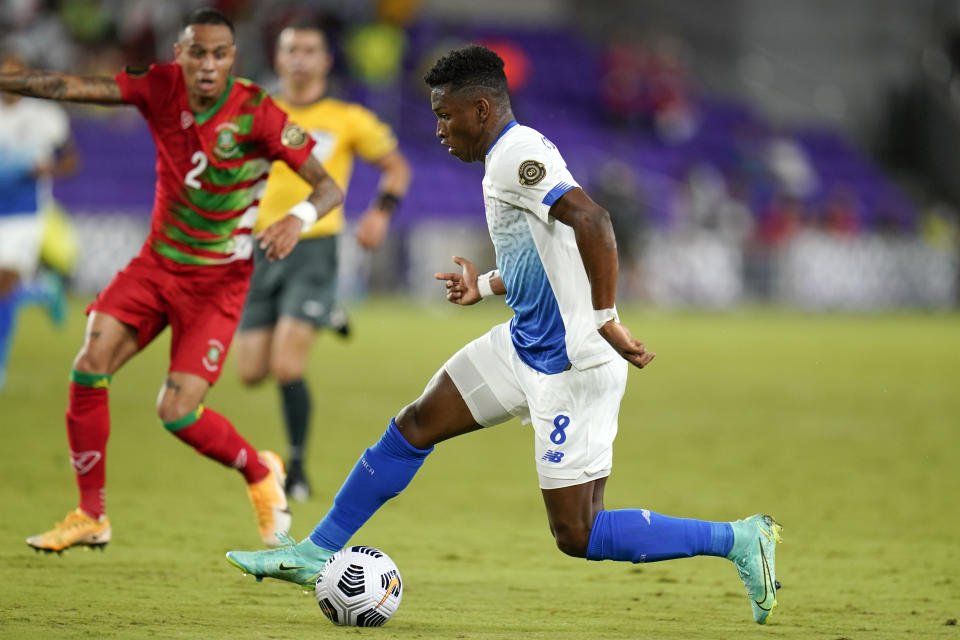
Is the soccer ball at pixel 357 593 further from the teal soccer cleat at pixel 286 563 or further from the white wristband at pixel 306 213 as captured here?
the white wristband at pixel 306 213

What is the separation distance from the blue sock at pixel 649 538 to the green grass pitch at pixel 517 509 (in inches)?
10.9

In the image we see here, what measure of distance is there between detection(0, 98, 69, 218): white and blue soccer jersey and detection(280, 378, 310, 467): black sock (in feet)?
14.6

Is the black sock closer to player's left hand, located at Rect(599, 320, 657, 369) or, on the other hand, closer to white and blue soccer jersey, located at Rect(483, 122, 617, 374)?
white and blue soccer jersey, located at Rect(483, 122, 617, 374)

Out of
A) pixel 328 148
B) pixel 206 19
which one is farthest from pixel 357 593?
pixel 328 148

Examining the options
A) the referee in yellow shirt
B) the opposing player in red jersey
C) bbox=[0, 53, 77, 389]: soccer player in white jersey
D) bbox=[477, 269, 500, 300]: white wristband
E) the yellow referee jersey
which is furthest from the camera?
bbox=[0, 53, 77, 389]: soccer player in white jersey

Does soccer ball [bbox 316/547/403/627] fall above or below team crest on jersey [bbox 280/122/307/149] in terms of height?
below

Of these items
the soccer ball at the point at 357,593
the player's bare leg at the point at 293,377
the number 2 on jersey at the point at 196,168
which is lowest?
the soccer ball at the point at 357,593

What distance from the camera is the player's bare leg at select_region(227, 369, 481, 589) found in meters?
5.29

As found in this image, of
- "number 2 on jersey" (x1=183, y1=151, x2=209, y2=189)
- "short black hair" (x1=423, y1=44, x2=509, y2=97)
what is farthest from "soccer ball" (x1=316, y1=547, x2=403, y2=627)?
"number 2 on jersey" (x1=183, y1=151, x2=209, y2=189)

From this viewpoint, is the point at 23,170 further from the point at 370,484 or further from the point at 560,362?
the point at 560,362

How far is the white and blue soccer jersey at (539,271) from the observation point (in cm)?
491

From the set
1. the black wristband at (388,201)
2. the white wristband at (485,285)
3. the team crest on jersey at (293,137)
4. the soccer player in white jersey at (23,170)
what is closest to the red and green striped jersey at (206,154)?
the team crest on jersey at (293,137)

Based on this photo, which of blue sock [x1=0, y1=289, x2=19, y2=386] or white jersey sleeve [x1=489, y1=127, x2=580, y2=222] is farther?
blue sock [x1=0, y1=289, x2=19, y2=386]

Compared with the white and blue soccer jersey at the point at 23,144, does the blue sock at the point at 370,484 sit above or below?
below
